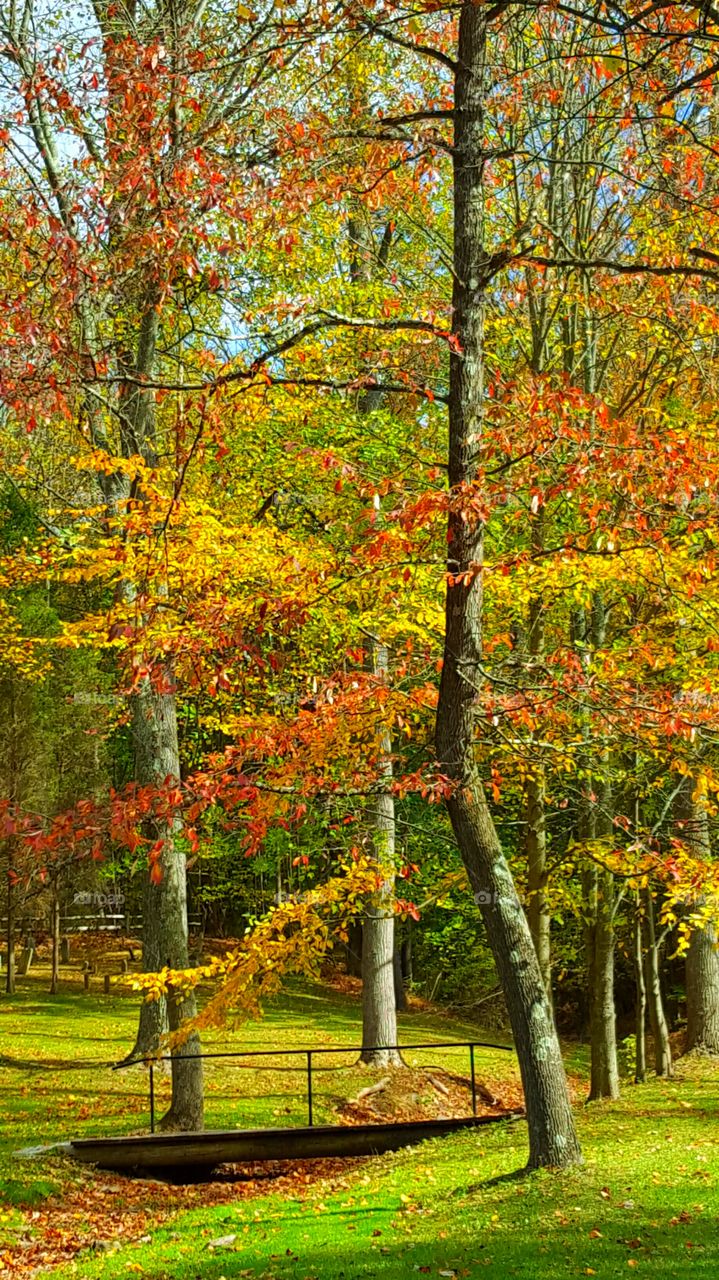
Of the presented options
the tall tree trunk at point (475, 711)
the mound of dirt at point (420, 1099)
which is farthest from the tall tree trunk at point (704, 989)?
the tall tree trunk at point (475, 711)

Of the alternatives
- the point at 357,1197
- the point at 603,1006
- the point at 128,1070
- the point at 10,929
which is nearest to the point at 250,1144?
the point at 357,1197

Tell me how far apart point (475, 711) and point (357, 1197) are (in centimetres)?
449

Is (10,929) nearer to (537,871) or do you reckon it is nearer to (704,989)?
(704,989)

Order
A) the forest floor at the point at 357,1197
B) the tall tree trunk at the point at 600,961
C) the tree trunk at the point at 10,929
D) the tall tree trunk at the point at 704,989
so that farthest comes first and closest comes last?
the tree trunk at the point at 10,929 → the tall tree trunk at the point at 704,989 → the tall tree trunk at the point at 600,961 → the forest floor at the point at 357,1197

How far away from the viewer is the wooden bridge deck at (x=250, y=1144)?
37.7 feet

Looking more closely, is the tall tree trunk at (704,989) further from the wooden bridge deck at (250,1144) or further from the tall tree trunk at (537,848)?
the tall tree trunk at (537,848)

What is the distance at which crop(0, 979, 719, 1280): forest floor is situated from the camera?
6559 mm

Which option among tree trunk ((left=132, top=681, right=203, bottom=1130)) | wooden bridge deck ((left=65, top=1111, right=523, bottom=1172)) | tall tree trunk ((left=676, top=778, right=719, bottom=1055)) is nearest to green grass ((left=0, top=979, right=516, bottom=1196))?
tree trunk ((left=132, top=681, right=203, bottom=1130))

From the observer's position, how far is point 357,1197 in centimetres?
924

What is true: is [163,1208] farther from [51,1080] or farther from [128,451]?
[128,451]

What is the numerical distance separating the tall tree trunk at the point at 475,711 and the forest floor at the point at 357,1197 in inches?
23.8

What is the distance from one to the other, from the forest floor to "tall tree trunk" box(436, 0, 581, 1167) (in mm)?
605

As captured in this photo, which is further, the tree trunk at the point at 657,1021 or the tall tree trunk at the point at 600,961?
the tree trunk at the point at 657,1021

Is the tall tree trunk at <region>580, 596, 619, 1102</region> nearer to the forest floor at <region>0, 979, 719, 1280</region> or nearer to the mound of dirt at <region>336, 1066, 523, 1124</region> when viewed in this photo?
the forest floor at <region>0, 979, 719, 1280</region>
